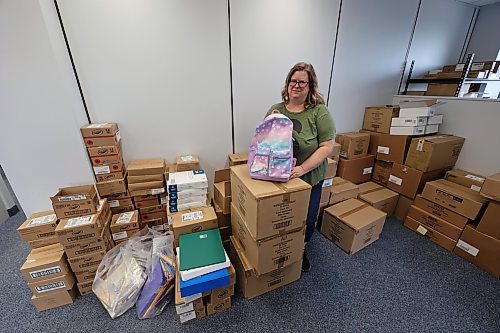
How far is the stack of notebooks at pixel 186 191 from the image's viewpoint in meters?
1.53

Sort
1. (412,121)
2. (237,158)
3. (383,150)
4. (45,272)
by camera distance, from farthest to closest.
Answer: (383,150), (412,121), (237,158), (45,272)

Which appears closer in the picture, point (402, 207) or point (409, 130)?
point (409, 130)

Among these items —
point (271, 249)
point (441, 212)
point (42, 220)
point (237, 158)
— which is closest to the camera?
point (271, 249)

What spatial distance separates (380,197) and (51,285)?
A: 9.71 ft

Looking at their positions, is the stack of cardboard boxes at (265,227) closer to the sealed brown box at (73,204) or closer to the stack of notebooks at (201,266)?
the stack of notebooks at (201,266)

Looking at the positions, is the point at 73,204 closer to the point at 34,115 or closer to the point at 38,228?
the point at 38,228

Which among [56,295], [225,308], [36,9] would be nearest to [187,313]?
[225,308]

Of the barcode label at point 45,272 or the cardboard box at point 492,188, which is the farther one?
the cardboard box at point 492,188

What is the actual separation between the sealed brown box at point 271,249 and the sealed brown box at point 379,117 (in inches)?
75.5

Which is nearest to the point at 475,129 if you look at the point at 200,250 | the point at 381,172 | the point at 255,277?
the point at 381,172

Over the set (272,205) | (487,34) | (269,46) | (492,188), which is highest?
(487,34)

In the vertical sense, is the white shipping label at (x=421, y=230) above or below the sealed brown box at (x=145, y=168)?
below

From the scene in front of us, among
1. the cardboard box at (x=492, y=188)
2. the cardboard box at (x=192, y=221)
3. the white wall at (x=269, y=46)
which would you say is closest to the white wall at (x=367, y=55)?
the white wall at (x=269, y=46)

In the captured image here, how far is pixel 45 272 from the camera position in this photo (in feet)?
4.44
